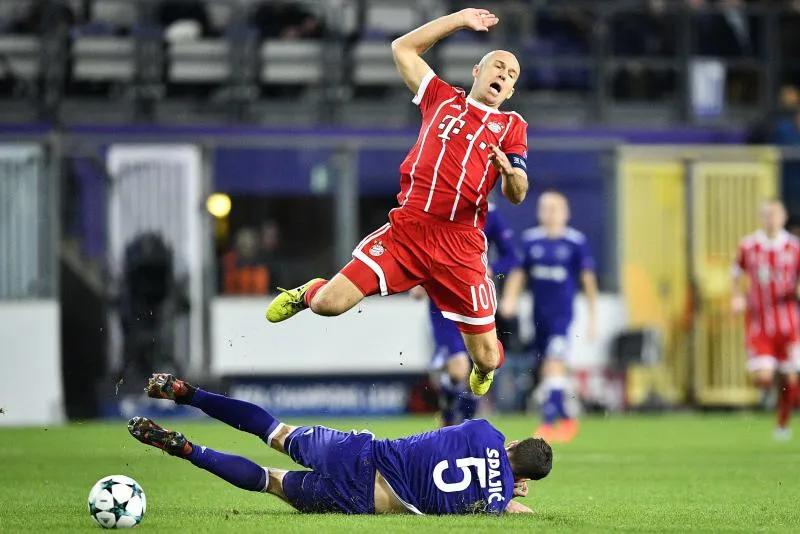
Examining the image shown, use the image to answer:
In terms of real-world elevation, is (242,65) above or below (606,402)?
above

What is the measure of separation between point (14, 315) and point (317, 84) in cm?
483

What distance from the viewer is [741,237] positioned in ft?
66.6

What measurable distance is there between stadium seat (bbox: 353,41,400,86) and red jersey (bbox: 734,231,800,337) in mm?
5096

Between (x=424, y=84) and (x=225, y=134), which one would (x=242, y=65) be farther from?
(x=424, y=84)

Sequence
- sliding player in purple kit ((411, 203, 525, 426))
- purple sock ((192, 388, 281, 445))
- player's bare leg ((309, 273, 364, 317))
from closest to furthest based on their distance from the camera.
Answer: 1. purple sock ((192, 388, 281, 445))
2. player's bare leg ((309, 273, 364, 317))
3. sliding player in purple kit ((411, 203, 525, 426))

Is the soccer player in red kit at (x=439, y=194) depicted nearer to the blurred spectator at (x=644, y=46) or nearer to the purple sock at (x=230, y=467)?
the purple sock at (x=230, y=467)

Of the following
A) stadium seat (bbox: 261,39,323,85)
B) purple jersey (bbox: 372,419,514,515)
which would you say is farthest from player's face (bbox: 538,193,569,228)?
purple jersey (bbox: 372,419,514,515)

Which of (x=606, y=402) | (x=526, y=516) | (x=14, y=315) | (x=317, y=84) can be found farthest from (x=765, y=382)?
(x=526, y=516)

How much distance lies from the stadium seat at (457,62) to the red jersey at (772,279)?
4.34 meters

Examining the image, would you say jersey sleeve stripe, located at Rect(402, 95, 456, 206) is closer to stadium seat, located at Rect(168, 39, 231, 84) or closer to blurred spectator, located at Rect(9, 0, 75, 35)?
stadium seat, located at Rect(168, 39, 231, 84)

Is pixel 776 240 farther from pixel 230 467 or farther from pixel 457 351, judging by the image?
pixel 230 467

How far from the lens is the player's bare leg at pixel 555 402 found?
1535 cm

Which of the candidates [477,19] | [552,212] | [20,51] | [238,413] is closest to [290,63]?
[20,51]

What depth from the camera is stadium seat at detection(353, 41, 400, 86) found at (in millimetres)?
20172
